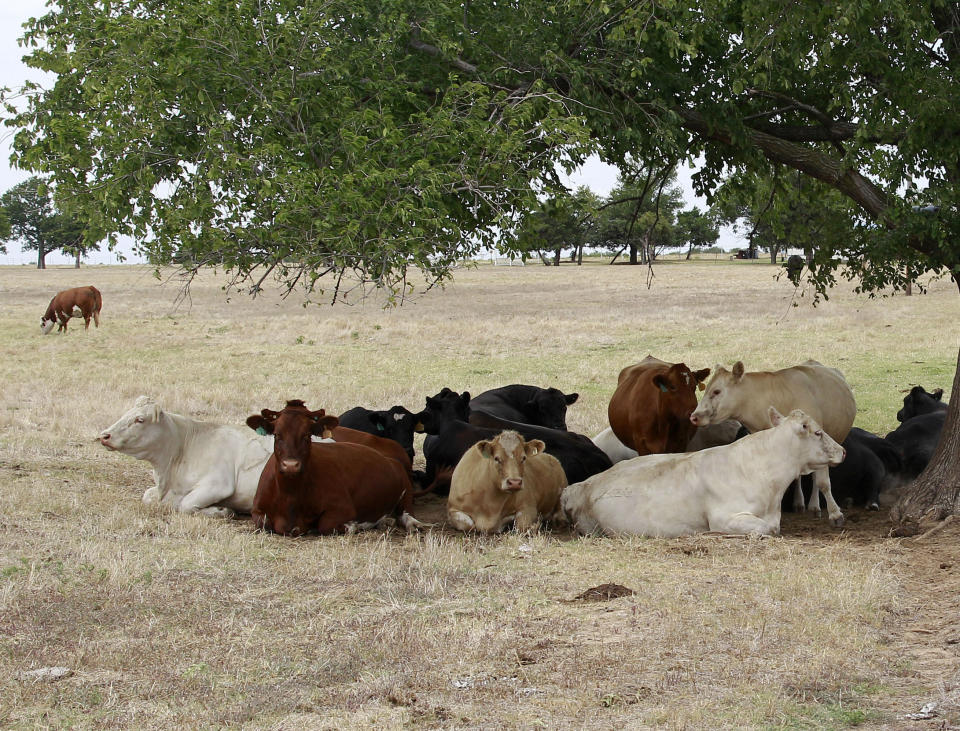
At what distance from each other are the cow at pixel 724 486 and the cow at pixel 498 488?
0.72 m

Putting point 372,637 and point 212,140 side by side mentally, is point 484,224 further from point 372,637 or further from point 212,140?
point 372,637

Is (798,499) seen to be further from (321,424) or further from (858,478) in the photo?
(321,424)

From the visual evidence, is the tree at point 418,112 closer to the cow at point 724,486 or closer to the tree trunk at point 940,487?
the tree trunk at point 940,487

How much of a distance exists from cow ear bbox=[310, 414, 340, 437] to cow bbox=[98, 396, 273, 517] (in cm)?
107

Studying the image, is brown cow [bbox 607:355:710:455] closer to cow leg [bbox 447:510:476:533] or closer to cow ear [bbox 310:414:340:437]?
cow leg [bbox 447:510:476:533]

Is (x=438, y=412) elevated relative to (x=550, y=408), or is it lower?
elevated

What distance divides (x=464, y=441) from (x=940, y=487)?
4801 mm

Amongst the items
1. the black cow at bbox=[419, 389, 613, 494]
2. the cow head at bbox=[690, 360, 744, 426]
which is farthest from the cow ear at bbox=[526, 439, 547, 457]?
the cow head at bbox=[690, 360, 744, 426]

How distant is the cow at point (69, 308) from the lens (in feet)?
112

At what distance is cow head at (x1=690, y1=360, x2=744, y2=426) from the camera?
1187 cm

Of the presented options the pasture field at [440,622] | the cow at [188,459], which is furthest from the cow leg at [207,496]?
the pasture field at [440,622]

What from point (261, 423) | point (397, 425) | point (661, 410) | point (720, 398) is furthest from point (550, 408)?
point (261, 423)

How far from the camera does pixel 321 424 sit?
10.3 metres

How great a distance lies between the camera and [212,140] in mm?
9453
